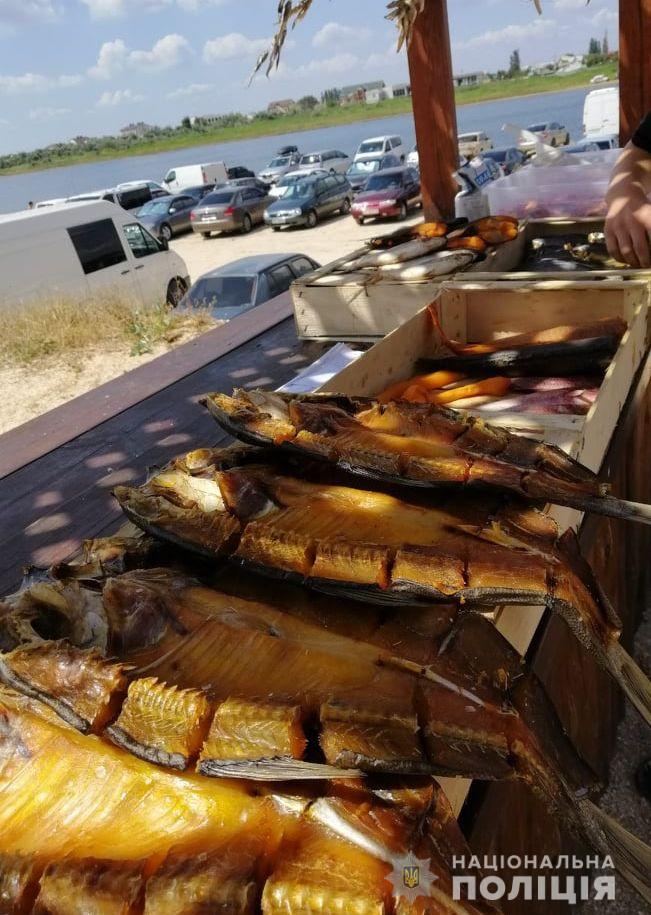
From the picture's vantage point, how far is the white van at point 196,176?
120 feet

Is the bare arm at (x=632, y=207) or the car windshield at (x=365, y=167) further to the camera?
the car windshield at (x=365, y=167)

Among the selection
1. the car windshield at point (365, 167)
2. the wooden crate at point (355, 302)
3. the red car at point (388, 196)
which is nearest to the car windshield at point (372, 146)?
the car windshield at point (365, 167)

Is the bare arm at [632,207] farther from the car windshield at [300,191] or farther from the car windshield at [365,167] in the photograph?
the car windshield at [365,167]

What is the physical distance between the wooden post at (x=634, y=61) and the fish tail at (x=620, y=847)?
20.9 ft

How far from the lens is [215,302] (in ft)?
36.4

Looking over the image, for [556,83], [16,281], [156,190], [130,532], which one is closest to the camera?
[130,532]

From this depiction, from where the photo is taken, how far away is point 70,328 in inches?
466

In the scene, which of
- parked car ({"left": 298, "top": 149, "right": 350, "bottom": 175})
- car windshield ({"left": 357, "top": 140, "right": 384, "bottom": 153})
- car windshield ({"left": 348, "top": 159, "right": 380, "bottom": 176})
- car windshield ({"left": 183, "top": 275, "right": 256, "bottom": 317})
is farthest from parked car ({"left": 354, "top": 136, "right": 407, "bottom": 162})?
car windshield ({"left": 183, "top": 275, "right": 256, "bottom": 317})

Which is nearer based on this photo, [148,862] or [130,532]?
[148,862]

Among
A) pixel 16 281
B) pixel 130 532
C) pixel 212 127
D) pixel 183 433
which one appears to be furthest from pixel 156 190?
pixel 212 127

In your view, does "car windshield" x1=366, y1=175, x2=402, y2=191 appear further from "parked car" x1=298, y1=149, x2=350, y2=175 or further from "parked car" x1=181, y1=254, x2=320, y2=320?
"parked car" x1=181, y1=254, x2=320, y2=320

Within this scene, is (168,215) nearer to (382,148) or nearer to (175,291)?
(382,148)

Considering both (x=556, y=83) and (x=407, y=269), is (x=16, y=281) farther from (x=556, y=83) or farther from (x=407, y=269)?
(x=556, y=83)

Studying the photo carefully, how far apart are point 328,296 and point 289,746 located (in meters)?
3.52
